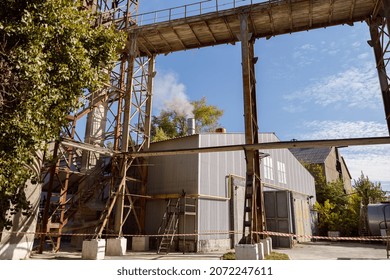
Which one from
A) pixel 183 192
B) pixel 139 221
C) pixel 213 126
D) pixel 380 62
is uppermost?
pixel 213 126

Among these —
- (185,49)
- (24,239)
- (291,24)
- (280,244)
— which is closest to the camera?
(24,239)

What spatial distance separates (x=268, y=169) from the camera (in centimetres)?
2222

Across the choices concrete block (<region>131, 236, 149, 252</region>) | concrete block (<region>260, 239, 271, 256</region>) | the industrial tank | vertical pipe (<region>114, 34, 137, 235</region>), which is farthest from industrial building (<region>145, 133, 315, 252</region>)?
the industrial tank

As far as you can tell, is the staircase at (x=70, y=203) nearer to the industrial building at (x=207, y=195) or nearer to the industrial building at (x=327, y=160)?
the industrial building at (x=207, y=195)

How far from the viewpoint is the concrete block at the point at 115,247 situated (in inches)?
554

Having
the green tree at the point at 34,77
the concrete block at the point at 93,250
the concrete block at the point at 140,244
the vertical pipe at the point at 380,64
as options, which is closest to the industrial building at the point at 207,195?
the concrete block at the point at 140,244

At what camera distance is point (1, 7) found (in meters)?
7.80

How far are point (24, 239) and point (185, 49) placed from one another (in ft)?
42.7

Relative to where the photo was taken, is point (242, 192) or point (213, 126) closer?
point (242, 192)

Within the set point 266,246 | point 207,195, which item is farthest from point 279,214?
point 266,246

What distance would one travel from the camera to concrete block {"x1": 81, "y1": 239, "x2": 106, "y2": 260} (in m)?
12.4

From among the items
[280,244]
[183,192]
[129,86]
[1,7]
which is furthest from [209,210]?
[1,7]

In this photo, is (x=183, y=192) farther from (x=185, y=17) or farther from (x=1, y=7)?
(x=1, y=7)

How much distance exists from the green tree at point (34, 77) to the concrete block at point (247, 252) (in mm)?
7069
